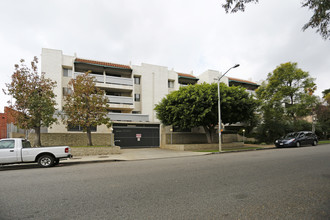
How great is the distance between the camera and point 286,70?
23.5 m

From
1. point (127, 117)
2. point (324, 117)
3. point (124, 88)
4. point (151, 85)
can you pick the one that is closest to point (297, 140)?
point (324, 117)

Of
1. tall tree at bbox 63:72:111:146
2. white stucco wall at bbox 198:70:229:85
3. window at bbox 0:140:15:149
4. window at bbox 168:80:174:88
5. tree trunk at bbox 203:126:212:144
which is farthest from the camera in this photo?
white stucco wall at bbox 198:70:229:85

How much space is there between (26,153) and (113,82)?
1623cm

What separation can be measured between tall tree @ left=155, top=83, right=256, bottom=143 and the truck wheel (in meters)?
12.2

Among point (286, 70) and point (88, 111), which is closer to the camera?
point (88, 111)

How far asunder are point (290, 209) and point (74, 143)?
62.3ft

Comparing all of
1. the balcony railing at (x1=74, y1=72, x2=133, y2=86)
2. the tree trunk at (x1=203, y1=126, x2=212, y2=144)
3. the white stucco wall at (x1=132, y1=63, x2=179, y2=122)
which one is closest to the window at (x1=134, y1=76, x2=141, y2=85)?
the white stucco wall at (x1=132, y1=63, x2=179, y2=122)

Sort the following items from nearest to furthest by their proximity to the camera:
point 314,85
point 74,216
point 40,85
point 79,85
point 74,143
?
1. point 74,216
2. point 40,85
3. point 79,85
4. point 74,143
5. point 314,85

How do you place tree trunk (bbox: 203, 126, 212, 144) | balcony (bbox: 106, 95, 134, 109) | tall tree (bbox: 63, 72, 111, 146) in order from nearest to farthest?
1. tall tree (bbox: 63, 72, 111, 146)
2. tree trunk (bbox: 203, 126, 212, 144)
3. balcony (bbox: 106, 95, 134, 109)

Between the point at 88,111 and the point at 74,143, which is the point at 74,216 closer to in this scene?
the point at 88,111

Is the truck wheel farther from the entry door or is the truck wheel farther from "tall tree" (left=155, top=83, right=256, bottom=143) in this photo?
"tall tree" (left=155, top=83, right=256, bottom=143)

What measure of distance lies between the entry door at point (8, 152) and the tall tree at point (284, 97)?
25624 mm

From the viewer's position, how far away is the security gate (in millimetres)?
21000

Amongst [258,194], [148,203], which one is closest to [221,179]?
[258,194]
